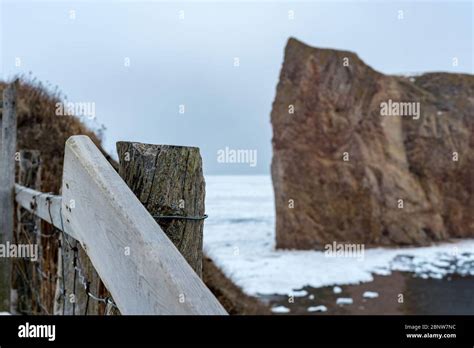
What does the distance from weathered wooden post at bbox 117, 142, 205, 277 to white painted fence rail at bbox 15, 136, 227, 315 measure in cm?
9

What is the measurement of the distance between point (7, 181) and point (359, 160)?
47.2 ft

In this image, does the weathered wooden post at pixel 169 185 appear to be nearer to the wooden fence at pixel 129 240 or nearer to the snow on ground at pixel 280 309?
the wooden fence at pixel 129 240

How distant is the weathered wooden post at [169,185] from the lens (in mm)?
1221

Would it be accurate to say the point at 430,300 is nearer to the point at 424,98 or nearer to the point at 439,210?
the point at 439,210

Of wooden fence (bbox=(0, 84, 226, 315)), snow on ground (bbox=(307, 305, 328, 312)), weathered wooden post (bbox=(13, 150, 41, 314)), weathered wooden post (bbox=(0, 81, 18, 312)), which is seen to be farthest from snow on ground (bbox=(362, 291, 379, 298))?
wooden fence (bbox=(0, 84, 226, 315))

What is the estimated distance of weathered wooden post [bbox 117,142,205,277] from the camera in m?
1.22

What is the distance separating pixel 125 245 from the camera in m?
0.99

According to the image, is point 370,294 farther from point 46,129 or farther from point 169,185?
point 169,185

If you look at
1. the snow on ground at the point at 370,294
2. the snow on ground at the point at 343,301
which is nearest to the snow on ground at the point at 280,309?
the snow on ground at the point at 343,301

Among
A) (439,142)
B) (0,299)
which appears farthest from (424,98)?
(0,299)

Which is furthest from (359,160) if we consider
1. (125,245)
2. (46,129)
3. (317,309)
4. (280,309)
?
(125,245)

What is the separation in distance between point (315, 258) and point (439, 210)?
604cm

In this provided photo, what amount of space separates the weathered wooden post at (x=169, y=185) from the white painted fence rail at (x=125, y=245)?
9 cm
